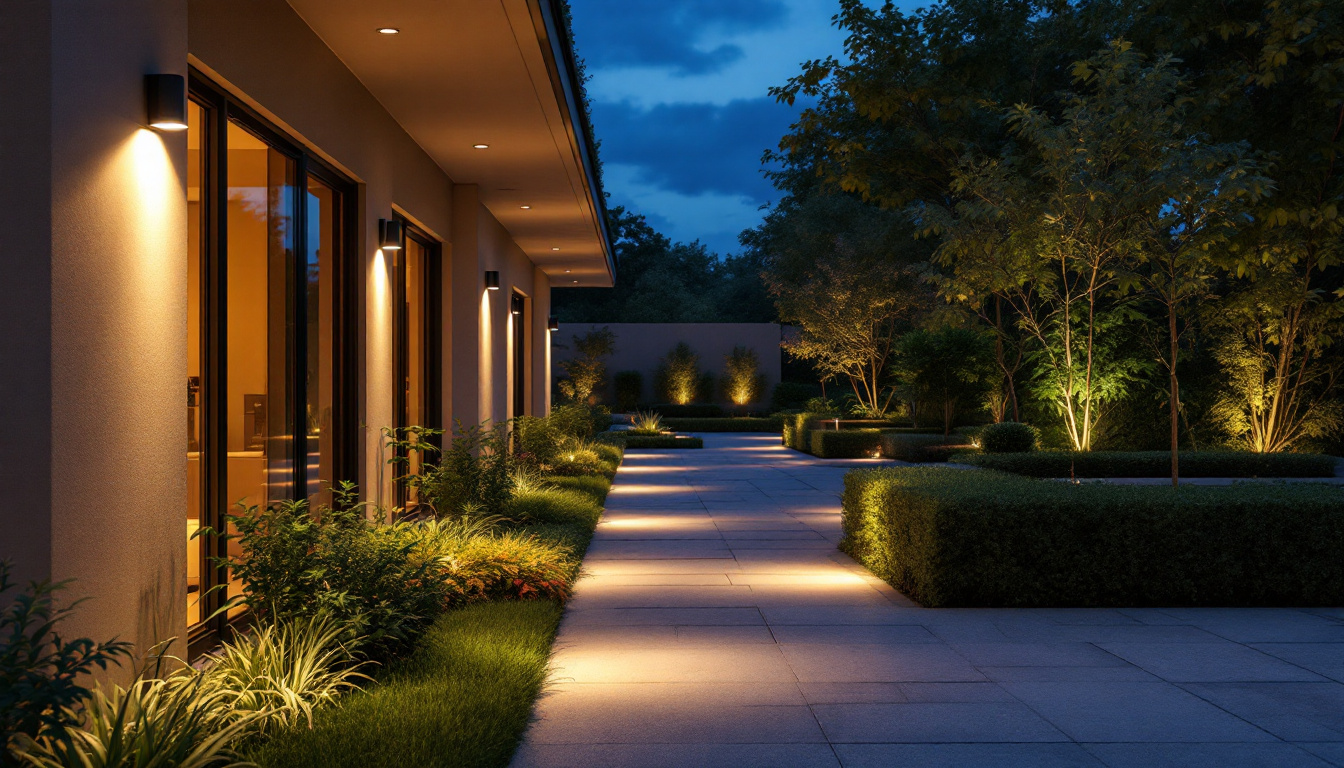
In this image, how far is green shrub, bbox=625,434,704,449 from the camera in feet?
79.1

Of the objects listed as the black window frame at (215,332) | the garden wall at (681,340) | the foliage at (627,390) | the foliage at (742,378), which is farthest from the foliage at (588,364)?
the black window frame at (215,332)

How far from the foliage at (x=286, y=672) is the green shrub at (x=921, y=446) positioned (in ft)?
49.7

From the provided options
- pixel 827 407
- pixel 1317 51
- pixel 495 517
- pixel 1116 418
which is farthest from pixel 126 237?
pixel 827 407

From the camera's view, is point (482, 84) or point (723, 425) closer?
point (482, 84)

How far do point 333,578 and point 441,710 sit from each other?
988 millimetres

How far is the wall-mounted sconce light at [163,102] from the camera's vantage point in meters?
Answer: 3.84

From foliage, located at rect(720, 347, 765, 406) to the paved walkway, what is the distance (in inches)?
1104

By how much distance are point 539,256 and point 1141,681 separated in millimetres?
14798

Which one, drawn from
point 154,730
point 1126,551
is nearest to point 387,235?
point 154,730

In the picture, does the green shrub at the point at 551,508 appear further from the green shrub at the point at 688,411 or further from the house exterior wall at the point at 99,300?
the green shrub at the point at 688,411

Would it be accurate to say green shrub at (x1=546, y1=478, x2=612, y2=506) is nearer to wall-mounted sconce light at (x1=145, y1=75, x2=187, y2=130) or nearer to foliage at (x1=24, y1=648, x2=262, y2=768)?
foliage at (x1=24, y1=648, x2=262, y2=768)

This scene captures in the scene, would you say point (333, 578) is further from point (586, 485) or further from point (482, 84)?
point (586, 485)

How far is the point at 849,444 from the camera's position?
20.9 meters

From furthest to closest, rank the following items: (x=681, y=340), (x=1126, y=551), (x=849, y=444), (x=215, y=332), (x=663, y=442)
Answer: (x=681, y=340), (x=663, y=442), (x=849, y=444), (x=1126, y=551), (x=215, y=332)
